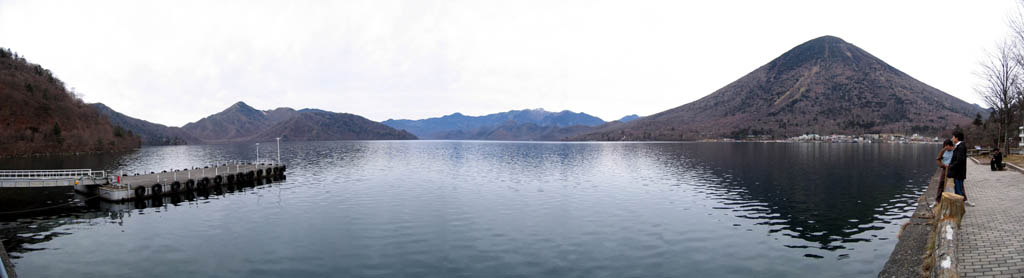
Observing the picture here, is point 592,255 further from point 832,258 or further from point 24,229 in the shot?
point 24,229

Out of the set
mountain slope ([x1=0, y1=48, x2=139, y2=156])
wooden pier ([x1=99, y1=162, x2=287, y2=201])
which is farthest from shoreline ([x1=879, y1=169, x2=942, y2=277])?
mountain slope ([x1=0, y1=48, x2=139, y2=156])

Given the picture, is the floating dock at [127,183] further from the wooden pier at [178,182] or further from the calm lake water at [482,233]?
the calm lake water at [482,233]

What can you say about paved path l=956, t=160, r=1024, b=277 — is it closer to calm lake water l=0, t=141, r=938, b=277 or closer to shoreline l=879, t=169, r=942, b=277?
shoreline l=879, t=169, r=942, b=277

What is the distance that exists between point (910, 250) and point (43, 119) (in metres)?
208

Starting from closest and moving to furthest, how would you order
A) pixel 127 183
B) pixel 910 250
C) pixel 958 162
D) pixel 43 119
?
pixel 910 250 < pixel 958 162 < pixel 127 183 < pixel 43 119

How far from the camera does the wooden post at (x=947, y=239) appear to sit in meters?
12.7

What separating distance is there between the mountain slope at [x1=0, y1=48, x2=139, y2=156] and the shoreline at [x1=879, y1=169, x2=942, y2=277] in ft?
603

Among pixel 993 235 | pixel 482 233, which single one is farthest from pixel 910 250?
pixel 482 233

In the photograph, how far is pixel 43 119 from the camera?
15238 cm

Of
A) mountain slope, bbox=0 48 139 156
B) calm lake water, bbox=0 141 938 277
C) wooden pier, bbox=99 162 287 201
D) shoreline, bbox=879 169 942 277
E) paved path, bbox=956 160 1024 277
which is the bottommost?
calm lake water, bbox=0 141 938 277

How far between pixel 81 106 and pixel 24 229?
20507cm

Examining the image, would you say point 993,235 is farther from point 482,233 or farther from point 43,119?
point 43,119

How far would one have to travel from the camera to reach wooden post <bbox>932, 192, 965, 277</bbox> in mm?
12727

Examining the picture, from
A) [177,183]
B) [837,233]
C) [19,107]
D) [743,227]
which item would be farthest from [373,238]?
[19,107]
